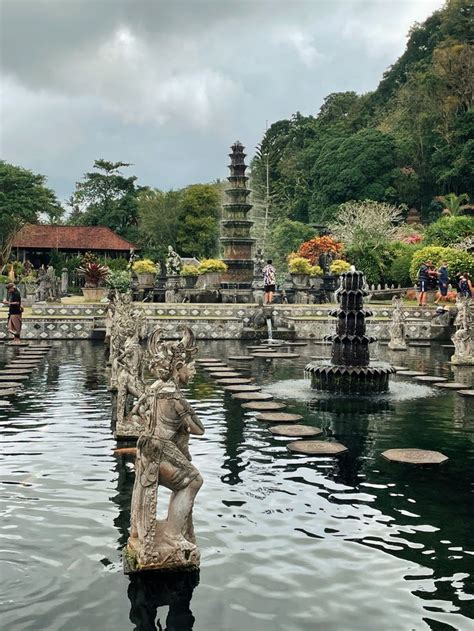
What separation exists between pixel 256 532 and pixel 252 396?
784cm

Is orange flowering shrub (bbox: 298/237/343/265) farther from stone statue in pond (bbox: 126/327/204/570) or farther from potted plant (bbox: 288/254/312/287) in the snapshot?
stone statue in pond (bbox: 126/327/204/570)

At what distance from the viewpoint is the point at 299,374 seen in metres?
19.2

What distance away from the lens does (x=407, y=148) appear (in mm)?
68000

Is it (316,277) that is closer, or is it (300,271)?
(300,271)

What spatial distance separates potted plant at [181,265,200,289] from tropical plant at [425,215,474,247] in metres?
14.1

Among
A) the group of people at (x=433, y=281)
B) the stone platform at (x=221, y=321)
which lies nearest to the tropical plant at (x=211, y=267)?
the stone platform at (x=221, y=321)

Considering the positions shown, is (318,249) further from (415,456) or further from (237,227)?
(415,456)

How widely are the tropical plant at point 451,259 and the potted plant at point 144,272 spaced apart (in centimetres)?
1440

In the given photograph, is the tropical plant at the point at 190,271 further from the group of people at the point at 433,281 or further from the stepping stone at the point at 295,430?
the stepping stone at the point at 295,430

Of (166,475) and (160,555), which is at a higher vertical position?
(166,475)

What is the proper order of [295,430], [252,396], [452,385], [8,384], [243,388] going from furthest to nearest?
[452,385]
[8,384]
[243,388]
[252,396]
[295,430]

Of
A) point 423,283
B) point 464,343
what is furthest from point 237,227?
point 464,343

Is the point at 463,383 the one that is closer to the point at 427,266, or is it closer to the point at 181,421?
the point at 181,421

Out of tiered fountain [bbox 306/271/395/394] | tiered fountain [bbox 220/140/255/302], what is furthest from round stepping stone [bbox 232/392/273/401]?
tiered fountain [bbox 220/140/255/302]
